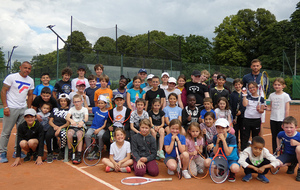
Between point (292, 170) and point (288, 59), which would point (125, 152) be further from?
point (288, 59)

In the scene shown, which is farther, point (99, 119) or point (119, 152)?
point (99, 119)

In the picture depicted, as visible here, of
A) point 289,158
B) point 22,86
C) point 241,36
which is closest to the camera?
point 289,158

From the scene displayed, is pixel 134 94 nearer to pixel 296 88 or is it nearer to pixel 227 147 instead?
pixel 227 147

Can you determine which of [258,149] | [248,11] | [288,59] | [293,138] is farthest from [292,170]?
[248,11]

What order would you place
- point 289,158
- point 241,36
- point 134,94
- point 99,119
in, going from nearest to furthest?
point 289,158, point 99,119, point 134,94, point 241,36

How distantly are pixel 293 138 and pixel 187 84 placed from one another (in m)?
2.38

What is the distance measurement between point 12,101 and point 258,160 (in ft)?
15.5

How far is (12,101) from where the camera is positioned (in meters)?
4.85

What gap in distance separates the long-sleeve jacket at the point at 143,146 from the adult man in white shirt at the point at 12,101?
2458 millimetres

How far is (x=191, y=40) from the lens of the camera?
44312 millimetres

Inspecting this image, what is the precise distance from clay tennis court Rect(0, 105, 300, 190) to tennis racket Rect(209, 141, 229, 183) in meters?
0.11

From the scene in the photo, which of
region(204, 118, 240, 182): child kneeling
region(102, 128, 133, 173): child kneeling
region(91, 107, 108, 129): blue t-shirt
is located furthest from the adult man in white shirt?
region(204, 118, 240, 182): child kneeling

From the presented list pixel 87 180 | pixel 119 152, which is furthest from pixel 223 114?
pixel 87 180

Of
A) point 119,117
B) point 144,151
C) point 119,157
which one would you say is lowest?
point 119,157
